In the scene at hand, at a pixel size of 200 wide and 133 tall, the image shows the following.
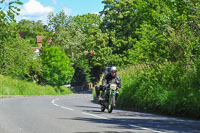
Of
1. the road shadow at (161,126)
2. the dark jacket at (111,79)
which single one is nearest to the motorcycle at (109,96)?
the dark jacket at (111,79)

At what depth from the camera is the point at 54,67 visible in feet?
242

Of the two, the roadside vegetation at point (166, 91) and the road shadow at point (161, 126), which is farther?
the roadside vegetation at point (166, 91)

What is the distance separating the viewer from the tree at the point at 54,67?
7286 cm

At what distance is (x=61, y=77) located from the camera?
73.6 metres

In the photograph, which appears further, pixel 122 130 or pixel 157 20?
pixel 157 20

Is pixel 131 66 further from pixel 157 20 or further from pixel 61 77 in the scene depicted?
pixel 61 77

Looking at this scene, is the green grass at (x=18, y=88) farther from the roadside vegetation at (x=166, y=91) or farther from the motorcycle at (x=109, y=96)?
the motorcycle at (x=109, y=96)

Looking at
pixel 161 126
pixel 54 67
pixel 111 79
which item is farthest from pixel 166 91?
pixel 54 67

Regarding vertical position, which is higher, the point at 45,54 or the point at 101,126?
the point at 45,54

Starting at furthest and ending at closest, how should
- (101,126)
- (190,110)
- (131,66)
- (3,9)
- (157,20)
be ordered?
1. (131,66)
2. (3,9)
3. (157,20)
4. (190,110)
5. (101,126)

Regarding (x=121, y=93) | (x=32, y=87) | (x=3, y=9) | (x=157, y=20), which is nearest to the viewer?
(x=157, y=20)

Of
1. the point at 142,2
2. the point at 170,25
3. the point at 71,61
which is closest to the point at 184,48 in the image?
the point at 170,25

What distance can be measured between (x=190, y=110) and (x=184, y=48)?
14.7 feet

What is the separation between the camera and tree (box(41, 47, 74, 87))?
72.9m
